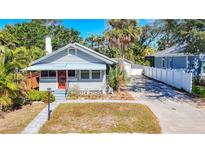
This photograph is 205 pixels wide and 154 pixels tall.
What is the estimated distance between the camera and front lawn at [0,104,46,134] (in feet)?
41.8

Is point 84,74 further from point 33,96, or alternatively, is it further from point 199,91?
point 199,91

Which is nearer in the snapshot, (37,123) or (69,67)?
(37,123)

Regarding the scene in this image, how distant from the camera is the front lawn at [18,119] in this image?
12728mm

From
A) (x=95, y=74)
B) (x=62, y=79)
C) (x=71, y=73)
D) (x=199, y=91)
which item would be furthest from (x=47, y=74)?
(x=199, y=91)

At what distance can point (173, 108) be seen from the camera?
655 inches

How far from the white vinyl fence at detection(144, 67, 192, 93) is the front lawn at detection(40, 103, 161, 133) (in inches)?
249

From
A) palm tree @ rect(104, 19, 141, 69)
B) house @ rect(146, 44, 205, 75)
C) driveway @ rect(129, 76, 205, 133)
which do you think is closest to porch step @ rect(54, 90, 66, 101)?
driveway @ rect(129, 76, 205, 133)

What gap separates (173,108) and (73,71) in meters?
8.54

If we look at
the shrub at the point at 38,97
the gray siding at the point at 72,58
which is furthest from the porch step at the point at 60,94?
the gray siding at the point at 72,58

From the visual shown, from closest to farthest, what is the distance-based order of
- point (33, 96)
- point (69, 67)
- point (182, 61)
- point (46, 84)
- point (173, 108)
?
1. point (173, 108)
2. point (33, 96)
3. point (69, 67)
4. point (46, 84)
5. point (182, 61)

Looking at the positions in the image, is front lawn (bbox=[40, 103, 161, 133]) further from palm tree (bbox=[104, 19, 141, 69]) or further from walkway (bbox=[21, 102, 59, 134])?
palm tree (bbox=[104, 19, 141, 69])
